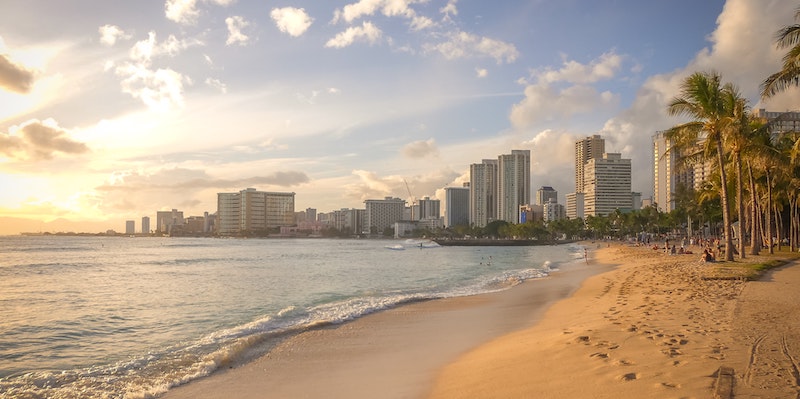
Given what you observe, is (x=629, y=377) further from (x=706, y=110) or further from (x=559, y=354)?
(x=706, y=110)

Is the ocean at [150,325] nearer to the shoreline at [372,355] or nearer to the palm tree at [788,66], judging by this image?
the shoreline at [372,355]

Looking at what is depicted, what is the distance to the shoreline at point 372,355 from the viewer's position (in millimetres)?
7738

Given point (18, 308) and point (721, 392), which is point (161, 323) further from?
point (721, 392)

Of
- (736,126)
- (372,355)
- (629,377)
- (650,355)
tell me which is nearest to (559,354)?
(650,355)

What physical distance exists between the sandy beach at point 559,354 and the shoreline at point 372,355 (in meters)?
0.03

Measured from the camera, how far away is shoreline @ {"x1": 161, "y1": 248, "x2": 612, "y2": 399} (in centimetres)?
774

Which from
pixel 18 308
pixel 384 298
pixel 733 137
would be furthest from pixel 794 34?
pixel 18 308

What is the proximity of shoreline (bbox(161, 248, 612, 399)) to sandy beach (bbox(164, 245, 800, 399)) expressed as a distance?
3 cm

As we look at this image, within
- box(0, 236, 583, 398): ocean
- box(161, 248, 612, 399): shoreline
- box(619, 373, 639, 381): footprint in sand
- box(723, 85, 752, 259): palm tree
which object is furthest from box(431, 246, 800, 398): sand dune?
box(723, 85, 752, 259): palm tree

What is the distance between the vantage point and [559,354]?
26.6 feet

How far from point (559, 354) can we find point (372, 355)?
373 cm

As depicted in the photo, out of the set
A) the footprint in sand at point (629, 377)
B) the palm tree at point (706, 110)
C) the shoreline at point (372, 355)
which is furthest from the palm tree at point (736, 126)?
the footprint in sand at point (629, 377)

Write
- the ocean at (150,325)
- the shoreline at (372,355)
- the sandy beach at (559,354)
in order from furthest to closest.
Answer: the ocean at (150,325) < the shoreline at (372,355) < the sandy beach at (559,354)

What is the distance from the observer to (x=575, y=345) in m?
8.58
